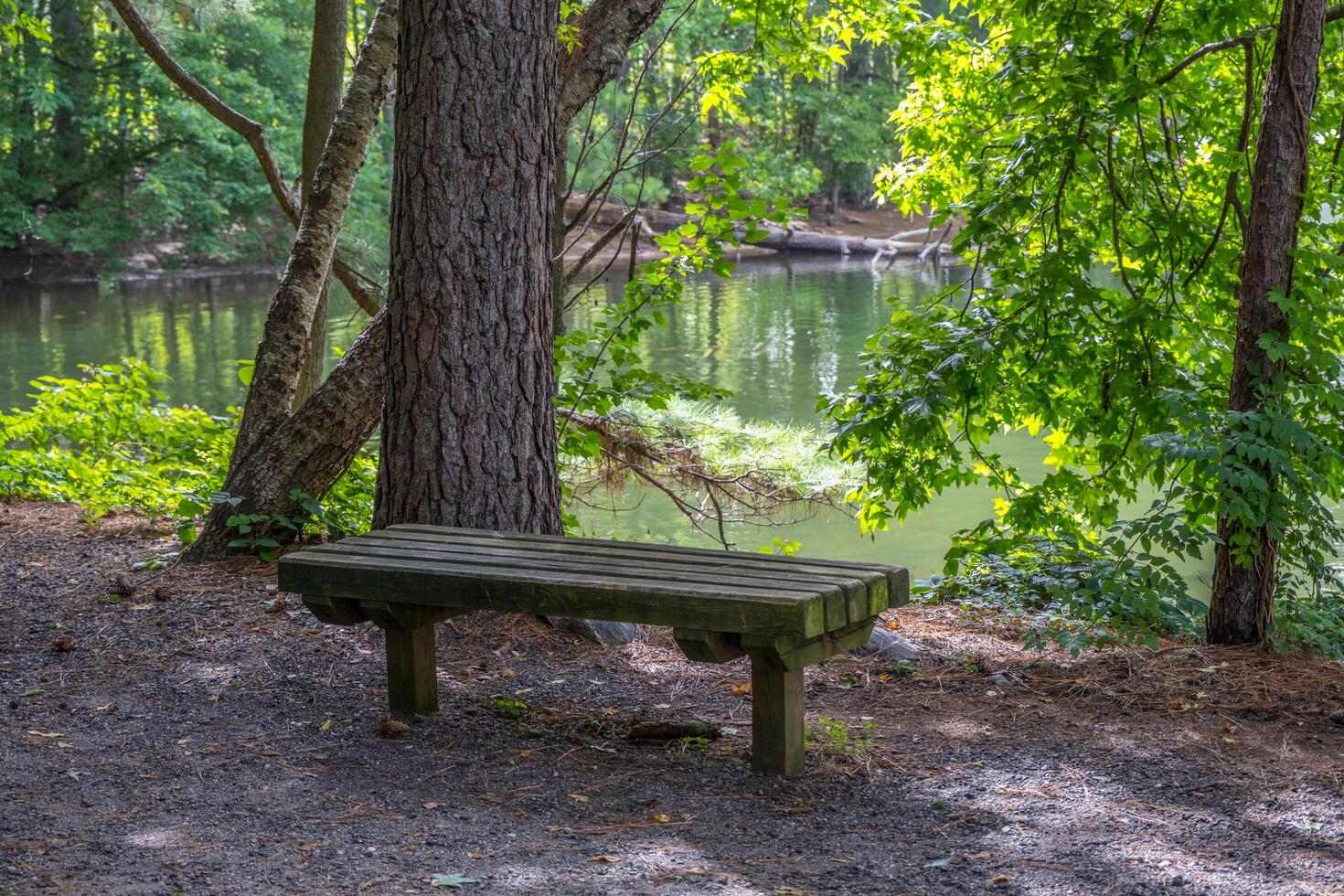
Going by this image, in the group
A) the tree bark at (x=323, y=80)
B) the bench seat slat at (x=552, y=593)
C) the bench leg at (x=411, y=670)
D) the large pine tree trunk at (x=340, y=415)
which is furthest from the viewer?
the tree bark at (x=323, y=80)

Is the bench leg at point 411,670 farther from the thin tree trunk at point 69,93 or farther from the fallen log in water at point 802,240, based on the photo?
the fallen log in water at point 802,240

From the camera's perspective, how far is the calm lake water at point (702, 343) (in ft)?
35.9

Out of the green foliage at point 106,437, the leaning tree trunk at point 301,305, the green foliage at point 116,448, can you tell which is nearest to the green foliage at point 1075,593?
the leaning tree trunk at point 301,305

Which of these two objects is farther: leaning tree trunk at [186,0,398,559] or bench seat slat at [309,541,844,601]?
leaning tree trunk at [186,0,398,559]

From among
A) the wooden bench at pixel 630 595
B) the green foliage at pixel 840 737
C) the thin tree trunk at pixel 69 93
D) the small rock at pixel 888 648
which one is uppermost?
the thin tree trunk at pixel 69 93

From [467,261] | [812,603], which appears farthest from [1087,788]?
[467,261]

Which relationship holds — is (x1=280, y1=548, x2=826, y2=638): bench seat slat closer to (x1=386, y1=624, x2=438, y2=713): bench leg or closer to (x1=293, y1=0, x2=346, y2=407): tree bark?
(x1=386, y1=624, x2=438, y2=713): bench leg

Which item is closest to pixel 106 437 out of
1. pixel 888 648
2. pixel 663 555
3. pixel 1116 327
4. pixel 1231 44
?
pixel 888 648

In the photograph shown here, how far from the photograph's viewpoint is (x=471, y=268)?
4.46 metres

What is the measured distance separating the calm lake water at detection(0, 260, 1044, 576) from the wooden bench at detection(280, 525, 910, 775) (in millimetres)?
2464

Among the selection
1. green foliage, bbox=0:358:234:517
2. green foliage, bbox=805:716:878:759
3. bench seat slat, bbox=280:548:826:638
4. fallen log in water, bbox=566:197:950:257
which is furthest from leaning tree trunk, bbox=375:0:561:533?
fallen log in water, bbox=566:197:950:257

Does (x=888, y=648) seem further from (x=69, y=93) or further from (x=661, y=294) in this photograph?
(x=69, y=93)

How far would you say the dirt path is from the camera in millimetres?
2783

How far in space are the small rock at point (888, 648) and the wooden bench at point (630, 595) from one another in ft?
4.69
